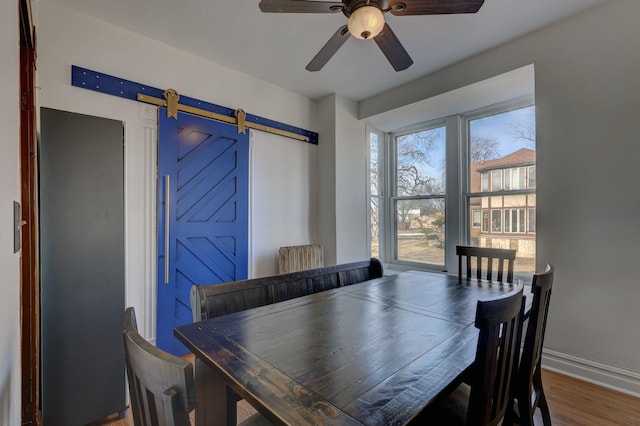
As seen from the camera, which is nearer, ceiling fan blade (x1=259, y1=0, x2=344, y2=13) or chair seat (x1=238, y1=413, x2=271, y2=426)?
chair seat (x1=238, y1=413, x2=271, y2=426)

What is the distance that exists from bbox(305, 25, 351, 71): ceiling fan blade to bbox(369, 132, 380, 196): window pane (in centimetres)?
221

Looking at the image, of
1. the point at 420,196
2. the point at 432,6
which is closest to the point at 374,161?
the point at 420,196

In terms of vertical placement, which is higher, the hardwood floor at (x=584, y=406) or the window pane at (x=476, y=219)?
the window pane at (x=476, y=219)

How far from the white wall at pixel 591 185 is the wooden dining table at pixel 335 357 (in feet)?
3.31

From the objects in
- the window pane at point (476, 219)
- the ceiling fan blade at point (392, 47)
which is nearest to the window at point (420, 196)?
the window pane at point (476, 219)

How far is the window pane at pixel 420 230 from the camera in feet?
12.2

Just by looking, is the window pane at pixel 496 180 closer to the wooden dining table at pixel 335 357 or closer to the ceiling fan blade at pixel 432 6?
the wooden dining table at pixel 335 357

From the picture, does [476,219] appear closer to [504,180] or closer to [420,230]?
[504,180]

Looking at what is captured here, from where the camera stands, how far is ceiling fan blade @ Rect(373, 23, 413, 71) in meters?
1.74

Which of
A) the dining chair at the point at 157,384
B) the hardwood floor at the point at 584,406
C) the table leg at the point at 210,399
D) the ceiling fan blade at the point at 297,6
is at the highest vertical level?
the ceiling fan blade at the point at 297,6

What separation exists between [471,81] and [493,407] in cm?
284

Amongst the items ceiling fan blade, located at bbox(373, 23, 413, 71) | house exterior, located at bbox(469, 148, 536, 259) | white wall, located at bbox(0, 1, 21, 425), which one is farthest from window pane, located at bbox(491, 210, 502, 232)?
white wall, located at bbox(0, 1, 21, 425)

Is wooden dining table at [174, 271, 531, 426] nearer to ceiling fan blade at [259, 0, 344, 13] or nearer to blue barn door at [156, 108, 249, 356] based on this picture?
blue barn door at [156, 108, 249, 356]

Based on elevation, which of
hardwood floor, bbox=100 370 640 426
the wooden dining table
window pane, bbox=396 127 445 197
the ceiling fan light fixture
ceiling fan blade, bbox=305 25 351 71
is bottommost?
hardwood floor, bbox=100 370 640 426
